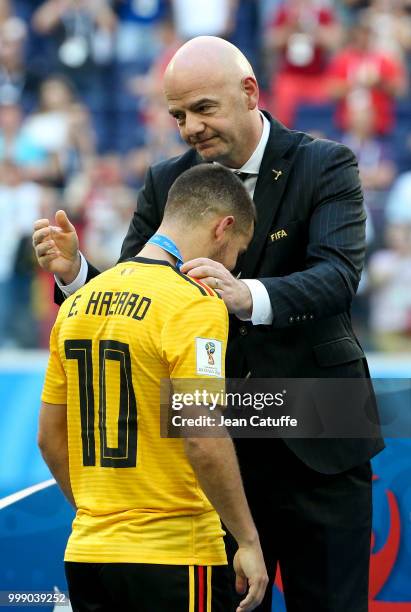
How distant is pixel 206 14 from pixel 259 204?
25.5ft

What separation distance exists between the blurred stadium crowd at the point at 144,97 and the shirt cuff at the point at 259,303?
15.2 ft

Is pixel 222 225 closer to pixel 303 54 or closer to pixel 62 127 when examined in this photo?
pixel 62 127

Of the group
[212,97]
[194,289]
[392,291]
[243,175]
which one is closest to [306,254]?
[243,175]

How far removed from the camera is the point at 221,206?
3.07 meters

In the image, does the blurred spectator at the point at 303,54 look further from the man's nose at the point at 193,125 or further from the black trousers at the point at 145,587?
the black trousers at the point at 145,587

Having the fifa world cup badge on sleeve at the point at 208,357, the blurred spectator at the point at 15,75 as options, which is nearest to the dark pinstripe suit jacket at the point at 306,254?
the fifa world cup badge on sleeve at the point at 208,357

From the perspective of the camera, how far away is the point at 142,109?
1076 cm

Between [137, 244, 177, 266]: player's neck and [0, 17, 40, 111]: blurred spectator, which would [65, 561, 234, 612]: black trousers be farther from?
[0, 17, 40, 111]: blurred spectator

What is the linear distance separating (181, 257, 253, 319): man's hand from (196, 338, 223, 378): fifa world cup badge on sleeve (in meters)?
0.22

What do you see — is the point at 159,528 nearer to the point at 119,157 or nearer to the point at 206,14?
the point at 119,157

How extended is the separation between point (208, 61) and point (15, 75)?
305 inches

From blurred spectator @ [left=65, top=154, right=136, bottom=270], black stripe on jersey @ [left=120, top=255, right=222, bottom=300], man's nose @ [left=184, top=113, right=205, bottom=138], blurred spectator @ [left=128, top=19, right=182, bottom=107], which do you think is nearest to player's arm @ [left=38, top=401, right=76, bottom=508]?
black stripe on jersey @ [left=120, top=255, right=222, bottom=300]

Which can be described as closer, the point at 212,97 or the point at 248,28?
the point at 212,97

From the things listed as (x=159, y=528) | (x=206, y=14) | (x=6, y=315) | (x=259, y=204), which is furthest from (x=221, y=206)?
(x=206, y=14)
